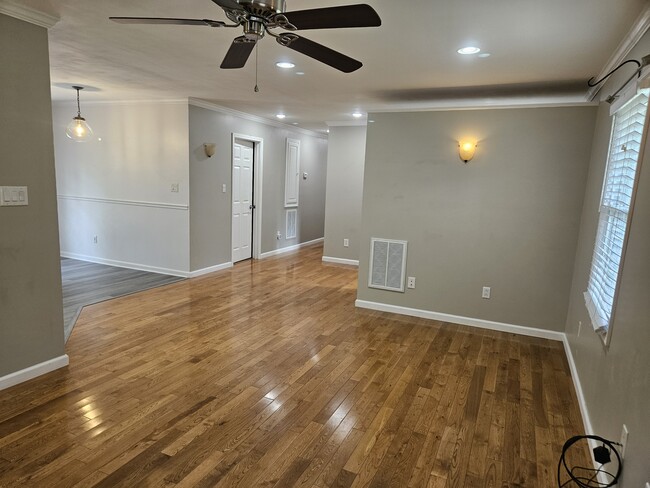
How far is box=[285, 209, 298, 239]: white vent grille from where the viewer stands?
8.09 metres

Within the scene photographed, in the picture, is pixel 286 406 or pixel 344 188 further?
pixel 344 188

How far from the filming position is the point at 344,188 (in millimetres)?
7031

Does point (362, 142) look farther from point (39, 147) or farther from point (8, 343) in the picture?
point (8, 343)

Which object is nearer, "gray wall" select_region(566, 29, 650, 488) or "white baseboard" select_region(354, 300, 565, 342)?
"gray wall" select_region(566, 29, 650, 488)

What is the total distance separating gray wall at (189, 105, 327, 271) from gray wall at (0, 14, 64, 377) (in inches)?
107

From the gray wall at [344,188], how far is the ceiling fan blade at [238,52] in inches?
186

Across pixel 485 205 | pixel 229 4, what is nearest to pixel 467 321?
pixel 485 205

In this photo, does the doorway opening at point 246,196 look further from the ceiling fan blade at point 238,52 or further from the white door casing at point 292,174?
the ceiling fan blade at point 238,52

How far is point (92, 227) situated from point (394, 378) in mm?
5497

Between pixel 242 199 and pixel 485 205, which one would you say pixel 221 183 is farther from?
pixel 485 205

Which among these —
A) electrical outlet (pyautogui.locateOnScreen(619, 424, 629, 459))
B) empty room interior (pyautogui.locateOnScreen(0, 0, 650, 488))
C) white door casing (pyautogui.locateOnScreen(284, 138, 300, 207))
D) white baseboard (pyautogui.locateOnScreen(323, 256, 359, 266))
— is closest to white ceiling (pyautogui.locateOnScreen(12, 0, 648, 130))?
empty room interior (pyautogui.locateOnScreen(0, 0, 650, 488))

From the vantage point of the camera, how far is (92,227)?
6363mm

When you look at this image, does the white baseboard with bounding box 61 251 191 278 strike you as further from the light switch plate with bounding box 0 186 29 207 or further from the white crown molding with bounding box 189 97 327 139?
the light switch plate with bounding box 0 186 29 207

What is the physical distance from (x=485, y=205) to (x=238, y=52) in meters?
2.99
